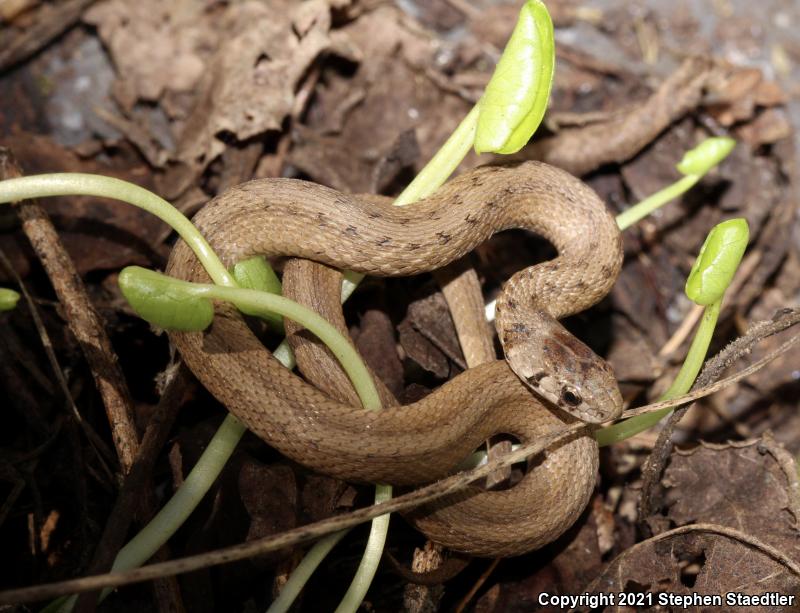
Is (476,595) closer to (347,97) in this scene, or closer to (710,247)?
(710,247)

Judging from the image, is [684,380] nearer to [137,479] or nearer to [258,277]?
[258,277]

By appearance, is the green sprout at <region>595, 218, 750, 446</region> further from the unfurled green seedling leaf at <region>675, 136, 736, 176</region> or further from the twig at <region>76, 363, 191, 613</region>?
the twig at <region>76, 363, 191, 613</region>

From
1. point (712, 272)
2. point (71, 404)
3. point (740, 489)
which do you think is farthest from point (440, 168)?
point (740, 489)

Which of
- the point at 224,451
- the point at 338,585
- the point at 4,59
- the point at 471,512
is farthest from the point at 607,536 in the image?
the point at 4,59

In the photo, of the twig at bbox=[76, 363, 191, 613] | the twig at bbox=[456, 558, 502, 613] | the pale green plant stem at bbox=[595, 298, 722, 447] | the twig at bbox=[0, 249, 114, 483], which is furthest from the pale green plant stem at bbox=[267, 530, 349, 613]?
the pale green plant stem at bbox=[595, 298, 722, 447]

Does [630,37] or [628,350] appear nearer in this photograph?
[628,350]

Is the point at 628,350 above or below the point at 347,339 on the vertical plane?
below
